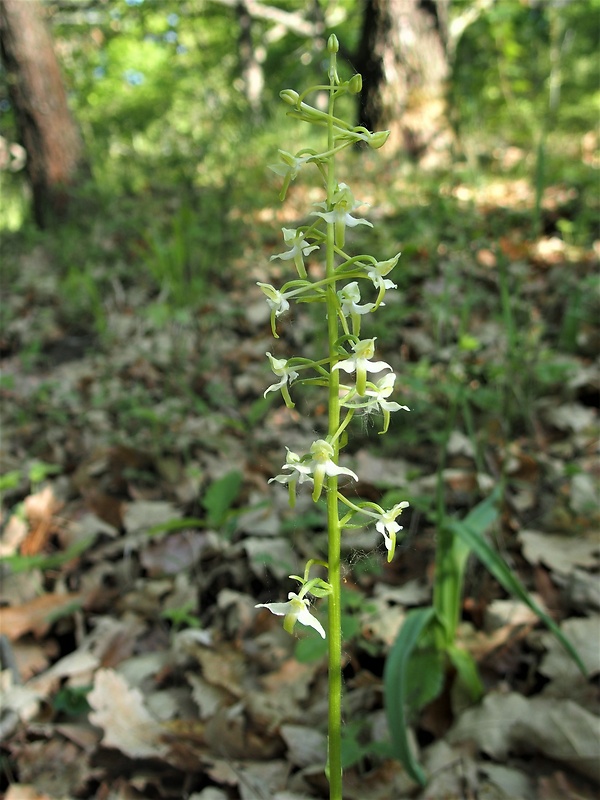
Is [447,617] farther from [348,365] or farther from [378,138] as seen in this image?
[378,138]

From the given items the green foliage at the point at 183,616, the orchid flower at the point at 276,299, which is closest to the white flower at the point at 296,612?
the orchid flower at the point at 276,299

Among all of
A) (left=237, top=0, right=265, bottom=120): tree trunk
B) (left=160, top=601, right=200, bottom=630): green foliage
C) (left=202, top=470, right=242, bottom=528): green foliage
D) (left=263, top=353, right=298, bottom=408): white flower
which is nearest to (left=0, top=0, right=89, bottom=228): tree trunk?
(left=237, top=0, right=265, bottom=120): tree trunk

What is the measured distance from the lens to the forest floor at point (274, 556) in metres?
1.46

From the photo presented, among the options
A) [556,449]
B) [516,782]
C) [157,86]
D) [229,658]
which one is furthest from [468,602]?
[157,86]

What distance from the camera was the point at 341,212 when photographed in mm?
926

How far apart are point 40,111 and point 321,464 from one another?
6.64 meters

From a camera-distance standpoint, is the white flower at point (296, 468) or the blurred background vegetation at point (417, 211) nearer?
the white flower at point (296, 468)

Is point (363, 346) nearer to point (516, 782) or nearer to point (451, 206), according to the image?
point (516, 782)

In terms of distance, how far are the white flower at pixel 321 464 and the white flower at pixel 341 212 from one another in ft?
1.01

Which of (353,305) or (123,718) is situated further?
(123,718)

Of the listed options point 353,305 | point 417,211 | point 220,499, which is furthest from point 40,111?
point 353,305

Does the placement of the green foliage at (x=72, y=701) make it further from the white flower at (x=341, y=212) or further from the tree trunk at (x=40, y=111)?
the tree trunk at (x=40, y=111)

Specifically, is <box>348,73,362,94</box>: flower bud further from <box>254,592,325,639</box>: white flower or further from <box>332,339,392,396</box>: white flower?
<box>254,592,325,639</box>: white flower

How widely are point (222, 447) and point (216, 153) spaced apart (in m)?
3.21
